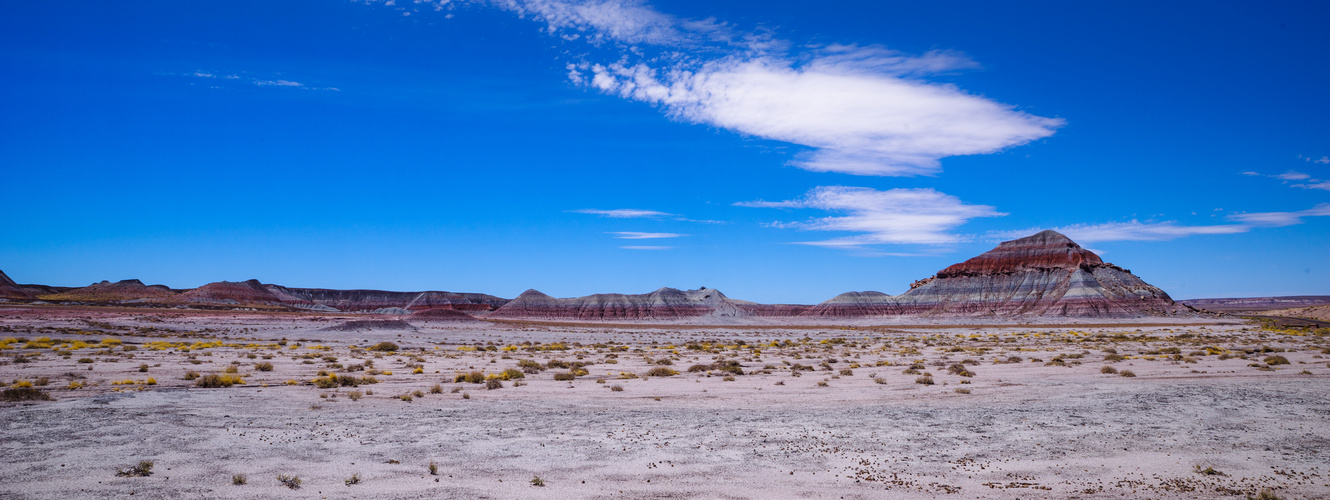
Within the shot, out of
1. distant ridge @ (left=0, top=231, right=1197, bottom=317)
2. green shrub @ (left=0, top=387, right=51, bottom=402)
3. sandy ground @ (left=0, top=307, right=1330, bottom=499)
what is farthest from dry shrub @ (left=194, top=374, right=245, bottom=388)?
distant ridge @ (left=0, top=231, right=1197, bottom=317)

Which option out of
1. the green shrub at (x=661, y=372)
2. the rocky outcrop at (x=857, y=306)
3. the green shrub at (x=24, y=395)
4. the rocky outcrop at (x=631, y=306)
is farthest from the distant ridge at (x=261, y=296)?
Answer: the green shrub at (x=24, y=395)

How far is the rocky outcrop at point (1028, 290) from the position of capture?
333 feet

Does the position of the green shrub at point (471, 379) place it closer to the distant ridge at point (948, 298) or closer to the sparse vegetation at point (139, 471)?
the sparse vegetation at point (139, 471)

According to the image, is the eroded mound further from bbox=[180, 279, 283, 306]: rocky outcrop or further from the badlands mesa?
bbox=[180, 279, 283, 306]: rocky outcrop

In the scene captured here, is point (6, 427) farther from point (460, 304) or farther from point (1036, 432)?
point (460, 304)

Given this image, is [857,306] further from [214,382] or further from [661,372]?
[214,382]

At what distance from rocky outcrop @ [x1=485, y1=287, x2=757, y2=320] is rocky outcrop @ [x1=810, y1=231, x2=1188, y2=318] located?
19.8 m

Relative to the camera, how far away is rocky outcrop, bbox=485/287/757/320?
129250 mm

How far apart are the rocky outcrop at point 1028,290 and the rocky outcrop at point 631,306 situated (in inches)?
779

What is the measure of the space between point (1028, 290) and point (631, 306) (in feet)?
230

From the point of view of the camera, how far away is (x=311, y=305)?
16775 centimetres

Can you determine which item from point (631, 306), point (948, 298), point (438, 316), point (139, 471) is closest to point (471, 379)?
point (139, 471)

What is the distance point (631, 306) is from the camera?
433 feet

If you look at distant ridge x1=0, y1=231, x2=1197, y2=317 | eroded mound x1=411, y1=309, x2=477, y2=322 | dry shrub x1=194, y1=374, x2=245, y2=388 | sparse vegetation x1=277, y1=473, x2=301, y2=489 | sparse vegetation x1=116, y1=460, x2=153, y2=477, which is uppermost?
distant ridge x1=0, y1=231, x2=1197, y2=317
